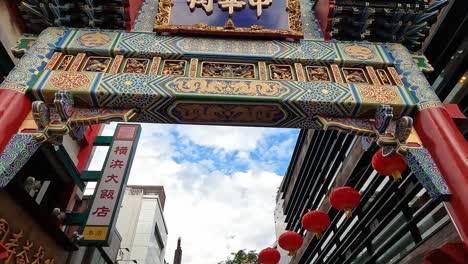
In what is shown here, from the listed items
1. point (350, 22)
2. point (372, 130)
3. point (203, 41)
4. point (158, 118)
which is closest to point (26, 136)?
point (158, 118)

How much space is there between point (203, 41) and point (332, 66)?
241 centimetres

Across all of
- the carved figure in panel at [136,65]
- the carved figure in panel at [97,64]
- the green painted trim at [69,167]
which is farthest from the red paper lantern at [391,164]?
the green painted trim at [69,167]

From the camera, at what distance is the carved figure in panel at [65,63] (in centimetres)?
533

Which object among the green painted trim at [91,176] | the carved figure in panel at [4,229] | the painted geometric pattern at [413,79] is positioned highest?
the painted geometric pattern at [413,79]

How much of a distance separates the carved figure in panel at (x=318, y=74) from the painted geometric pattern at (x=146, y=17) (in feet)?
10.4

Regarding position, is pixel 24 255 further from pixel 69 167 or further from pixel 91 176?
pixel 91 176

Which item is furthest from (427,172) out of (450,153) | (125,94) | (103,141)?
(103,141)

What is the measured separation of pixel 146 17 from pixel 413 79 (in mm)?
5186

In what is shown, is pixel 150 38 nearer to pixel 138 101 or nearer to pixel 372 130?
pixel 138 101

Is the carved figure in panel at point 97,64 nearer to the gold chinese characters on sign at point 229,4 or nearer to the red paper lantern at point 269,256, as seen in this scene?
the gold chinese characters on sign at point 229,4

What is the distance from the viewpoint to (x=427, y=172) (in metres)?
4.11

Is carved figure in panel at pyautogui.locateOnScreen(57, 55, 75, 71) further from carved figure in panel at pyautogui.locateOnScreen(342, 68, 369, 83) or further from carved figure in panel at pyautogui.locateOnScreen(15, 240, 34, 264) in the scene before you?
carved figure in panel at pyautogui.locateOnScreen(342, 68, 369, 83)

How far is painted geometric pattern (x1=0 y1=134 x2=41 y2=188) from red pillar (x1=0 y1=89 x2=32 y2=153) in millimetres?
93

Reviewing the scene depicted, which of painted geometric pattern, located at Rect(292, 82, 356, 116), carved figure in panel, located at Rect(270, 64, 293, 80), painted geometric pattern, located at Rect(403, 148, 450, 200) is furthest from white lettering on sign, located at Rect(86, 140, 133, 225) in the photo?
painted geometric pattern, located at Rect(403, 148, 450, 200)
